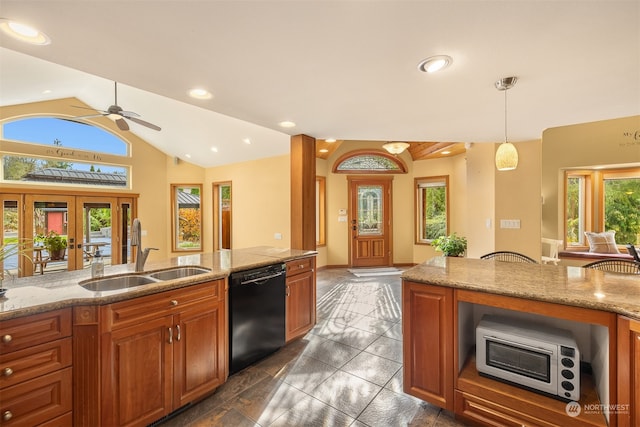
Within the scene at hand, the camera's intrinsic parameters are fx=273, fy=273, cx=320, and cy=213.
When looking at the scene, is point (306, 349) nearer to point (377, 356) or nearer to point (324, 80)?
point (377, 356)

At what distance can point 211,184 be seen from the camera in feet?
23.1

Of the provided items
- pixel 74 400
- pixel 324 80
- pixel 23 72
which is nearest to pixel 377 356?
pixel 74 400

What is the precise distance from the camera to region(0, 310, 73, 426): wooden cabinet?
4.13ft

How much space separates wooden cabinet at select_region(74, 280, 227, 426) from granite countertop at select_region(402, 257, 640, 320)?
58.1 inches

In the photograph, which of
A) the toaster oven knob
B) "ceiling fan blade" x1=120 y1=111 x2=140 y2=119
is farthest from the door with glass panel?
the toaster oven knob

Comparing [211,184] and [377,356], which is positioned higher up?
[211,184]

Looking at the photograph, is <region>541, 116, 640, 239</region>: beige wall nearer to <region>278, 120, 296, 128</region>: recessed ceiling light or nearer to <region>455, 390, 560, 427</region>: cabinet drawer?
<region>455, 390, 560, 427</region>: cabinet drawer

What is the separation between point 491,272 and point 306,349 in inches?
72.1

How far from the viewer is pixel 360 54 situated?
5.31 ft

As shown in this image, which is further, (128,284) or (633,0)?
(128,284)

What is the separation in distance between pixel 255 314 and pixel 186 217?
5945 mm

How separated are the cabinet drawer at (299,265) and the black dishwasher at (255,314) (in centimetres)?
12

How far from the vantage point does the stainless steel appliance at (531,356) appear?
152cm

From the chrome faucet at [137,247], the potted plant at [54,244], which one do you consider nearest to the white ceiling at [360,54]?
the chrome faucet at [137,247]
